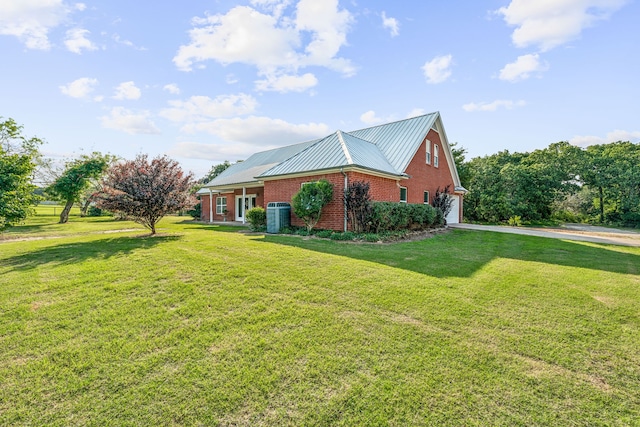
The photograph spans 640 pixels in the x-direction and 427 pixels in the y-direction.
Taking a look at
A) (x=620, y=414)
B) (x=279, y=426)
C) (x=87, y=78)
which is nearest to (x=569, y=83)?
(x=620, y=414)

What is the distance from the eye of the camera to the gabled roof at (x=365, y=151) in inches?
535

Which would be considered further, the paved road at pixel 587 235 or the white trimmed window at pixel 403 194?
the white trimmed window at pixel 403 194

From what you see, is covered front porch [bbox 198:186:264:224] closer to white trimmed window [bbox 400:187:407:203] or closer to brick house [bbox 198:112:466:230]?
brick house [bbox 198:112:466:230]

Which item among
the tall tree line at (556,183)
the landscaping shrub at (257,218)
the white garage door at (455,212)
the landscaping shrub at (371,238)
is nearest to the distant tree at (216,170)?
the landscaping shrub at (257,218)

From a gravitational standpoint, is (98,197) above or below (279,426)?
above

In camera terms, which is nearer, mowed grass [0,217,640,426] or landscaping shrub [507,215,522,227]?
mowed grass [0,217,640,426]

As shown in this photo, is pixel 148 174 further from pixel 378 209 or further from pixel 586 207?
pixel 586 207

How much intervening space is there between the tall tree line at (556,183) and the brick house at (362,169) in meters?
7.48

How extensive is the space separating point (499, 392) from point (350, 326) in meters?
1.75

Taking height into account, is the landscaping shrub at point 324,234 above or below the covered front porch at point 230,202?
below

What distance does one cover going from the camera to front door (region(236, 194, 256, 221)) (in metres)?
20.9

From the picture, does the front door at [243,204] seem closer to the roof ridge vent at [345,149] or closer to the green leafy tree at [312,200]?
the roof ridge vent at [345,149]

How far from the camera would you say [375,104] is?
53.5 feet

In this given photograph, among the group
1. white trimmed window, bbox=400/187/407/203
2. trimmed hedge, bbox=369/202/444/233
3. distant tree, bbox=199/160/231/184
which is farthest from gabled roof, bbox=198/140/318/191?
distant tree, bbox=199/160/231/184
